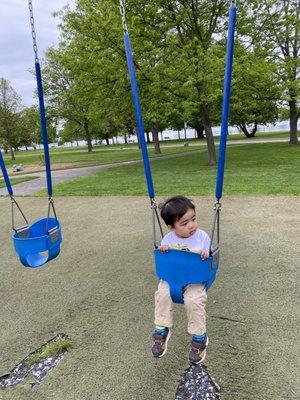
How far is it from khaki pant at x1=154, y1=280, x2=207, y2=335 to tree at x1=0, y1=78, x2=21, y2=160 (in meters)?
32.2

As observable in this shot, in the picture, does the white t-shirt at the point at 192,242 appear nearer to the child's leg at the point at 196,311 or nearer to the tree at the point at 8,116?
the child's leg at the point at 196,311

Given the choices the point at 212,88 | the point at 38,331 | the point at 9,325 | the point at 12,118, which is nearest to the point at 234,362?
the point at 38,331

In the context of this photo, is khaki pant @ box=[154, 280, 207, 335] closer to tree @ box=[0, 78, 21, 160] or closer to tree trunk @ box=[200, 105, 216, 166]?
tree trunk @ box=[200, 105, 216, 166]

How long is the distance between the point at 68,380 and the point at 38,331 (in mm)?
791

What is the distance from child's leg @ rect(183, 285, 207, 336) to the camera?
2.50 meters

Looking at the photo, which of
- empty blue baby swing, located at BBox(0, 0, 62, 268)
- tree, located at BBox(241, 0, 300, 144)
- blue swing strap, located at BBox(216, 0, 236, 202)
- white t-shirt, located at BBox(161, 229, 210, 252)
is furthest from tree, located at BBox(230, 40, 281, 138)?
white t-shirt, located at BBox(161, 229, 210, 252)

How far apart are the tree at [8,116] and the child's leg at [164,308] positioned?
3216 centimetres

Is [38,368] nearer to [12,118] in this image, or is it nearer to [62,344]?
[62,344]

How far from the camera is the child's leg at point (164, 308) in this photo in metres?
2.58

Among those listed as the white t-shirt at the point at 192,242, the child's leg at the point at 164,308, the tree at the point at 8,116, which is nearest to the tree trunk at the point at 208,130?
the white t-shirt at the point at 192,242

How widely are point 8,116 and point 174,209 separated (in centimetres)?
3276

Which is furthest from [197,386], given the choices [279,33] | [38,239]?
[279,33]

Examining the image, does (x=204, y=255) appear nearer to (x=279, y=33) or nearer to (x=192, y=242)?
(x=192, y=242)

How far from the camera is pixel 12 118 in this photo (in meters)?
32.4
